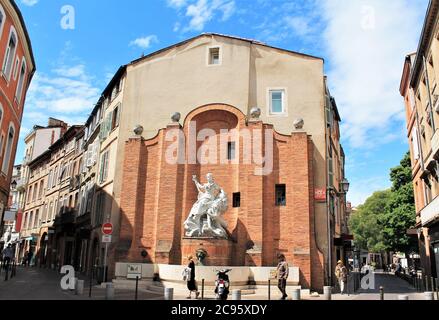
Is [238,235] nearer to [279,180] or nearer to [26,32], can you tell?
[279,180]

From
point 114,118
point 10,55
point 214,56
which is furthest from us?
point 114,118

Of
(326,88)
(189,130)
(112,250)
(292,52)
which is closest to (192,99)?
(189,130)

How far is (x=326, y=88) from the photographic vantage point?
23203 millimetres

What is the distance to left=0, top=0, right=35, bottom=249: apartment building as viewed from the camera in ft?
56.9

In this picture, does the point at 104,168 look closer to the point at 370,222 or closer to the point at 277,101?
the point at 277,101

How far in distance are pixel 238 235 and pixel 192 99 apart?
26.3 ft

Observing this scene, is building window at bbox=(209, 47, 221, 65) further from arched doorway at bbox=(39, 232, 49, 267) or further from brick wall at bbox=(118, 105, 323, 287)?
arched doorway at bbox=(39, 232, 49, 267)

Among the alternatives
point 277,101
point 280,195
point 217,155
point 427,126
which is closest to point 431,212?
point 427,126

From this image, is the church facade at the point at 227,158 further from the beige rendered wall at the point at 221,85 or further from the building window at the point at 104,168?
the building window at the point at 104,168

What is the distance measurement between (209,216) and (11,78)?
36.7ft

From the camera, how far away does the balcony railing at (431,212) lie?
19.8 meters

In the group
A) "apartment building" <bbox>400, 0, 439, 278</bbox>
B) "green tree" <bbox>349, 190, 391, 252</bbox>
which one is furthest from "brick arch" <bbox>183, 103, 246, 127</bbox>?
"green tree" <bbox>349, 190, 391, 252</bbox>

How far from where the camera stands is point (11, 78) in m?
19.1

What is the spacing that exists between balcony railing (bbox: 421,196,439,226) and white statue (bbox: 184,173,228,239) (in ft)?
32.9
